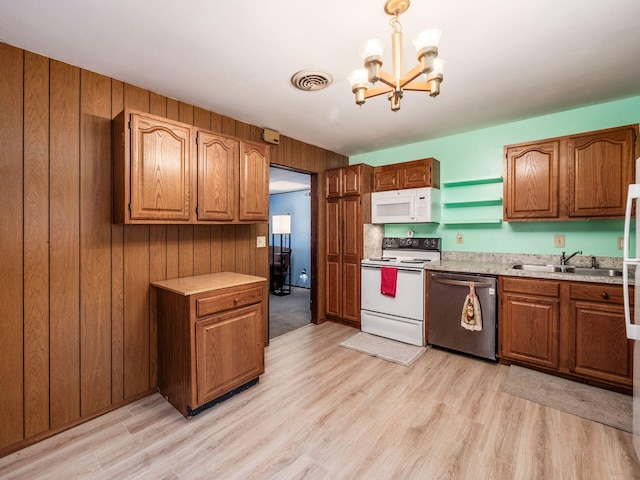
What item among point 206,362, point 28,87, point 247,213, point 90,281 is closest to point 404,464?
point 206,362

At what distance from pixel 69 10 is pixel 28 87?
Result: 25.9 inches

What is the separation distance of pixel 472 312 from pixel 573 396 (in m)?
0.89

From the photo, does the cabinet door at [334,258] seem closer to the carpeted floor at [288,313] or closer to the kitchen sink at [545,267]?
the carpeted floor at [288,313]

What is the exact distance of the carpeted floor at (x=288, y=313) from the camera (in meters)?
3.88

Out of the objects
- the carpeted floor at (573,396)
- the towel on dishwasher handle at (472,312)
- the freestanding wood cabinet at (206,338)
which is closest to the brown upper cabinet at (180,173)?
the freestanding wood cabinet at (206,338)

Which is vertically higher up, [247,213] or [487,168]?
[487,168]

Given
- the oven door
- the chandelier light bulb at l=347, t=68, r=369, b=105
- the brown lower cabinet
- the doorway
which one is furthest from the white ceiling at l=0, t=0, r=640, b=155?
the doorway

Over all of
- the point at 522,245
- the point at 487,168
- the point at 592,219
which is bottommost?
the point at 522,245

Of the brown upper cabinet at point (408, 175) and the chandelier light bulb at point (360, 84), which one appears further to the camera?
the brown upper cabinet at point (408, 175)

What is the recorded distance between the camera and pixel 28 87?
181 centimetres

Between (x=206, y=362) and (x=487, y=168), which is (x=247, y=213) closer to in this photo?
(x=206, y=362)

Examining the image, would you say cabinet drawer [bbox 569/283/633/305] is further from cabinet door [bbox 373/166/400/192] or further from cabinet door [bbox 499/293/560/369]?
cabinet door [bbox 373/166/400/192]

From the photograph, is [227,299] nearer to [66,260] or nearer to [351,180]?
[66,260]

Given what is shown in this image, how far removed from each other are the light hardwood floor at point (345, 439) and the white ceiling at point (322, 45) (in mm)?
2413
